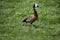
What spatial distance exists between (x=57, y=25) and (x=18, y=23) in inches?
73.4

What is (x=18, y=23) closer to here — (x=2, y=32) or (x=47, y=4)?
(x=2, y=32)

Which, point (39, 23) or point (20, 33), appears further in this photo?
point (39, 23)

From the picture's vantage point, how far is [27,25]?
11.3 m

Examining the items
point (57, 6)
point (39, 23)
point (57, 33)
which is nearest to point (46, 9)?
point (57, 6)

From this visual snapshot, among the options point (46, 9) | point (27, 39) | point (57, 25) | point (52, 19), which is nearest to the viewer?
point (27, 39)

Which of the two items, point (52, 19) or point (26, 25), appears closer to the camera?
point (26, 25)

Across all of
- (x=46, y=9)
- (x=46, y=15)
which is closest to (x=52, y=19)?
(x=46, y=15)

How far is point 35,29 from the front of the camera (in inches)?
428

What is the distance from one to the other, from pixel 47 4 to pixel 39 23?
3131 millimetres

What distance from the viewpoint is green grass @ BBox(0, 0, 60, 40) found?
10289mm

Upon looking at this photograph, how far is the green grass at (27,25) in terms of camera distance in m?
10.3

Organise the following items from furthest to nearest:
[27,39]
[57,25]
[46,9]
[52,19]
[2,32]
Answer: [46,9] < [52,19] < [57,25] < [2,32] < [27,39]

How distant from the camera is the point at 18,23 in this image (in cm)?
1147

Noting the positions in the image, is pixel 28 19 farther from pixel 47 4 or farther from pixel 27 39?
pixel 47 4
